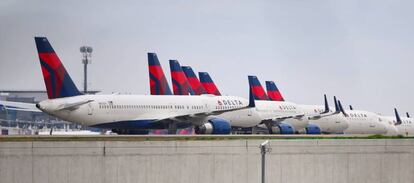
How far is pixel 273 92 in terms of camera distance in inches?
4375

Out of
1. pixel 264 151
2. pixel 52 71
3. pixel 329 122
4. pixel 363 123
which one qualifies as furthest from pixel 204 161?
pixel 363 123

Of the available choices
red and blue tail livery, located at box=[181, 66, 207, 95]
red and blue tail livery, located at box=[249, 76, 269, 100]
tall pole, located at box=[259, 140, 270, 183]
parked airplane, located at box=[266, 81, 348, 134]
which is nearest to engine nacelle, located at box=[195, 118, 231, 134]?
parked airplane, located at box=[266, 81, 348, 134]

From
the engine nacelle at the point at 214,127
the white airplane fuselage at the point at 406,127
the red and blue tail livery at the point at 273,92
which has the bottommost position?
the white airplane fuselage at the point at 406,127

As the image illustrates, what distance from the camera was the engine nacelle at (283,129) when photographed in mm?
78750

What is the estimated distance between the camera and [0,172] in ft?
105

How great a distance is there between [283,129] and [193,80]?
23.8 metres

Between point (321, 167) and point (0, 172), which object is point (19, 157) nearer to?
point (0, 172)

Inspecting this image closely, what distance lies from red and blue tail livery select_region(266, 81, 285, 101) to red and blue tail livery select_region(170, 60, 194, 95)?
1848cm

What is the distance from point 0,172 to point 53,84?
3415 cm

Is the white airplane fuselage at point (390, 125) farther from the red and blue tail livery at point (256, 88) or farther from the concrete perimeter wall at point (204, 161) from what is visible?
the concrete perimeter wall at point (204, 161)

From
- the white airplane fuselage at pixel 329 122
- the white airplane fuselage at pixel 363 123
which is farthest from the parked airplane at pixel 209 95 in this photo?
the white airplane fuselage at pixel 363 123

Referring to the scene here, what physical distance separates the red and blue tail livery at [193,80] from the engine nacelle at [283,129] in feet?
63.5

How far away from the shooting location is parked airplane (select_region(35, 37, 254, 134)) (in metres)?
65.8

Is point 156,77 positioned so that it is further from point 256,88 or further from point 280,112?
point 256,88
